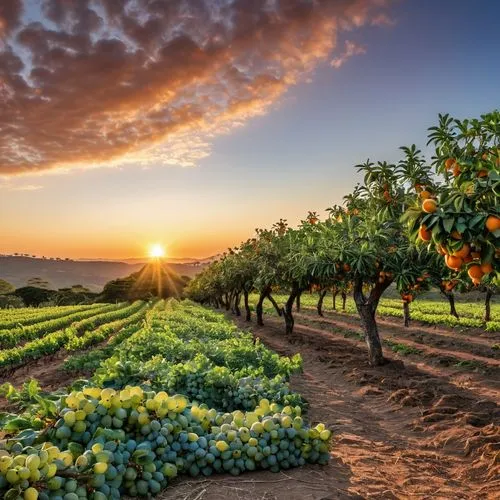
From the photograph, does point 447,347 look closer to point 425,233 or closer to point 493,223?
point 425,233

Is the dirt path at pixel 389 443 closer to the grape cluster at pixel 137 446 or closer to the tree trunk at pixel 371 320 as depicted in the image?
the grape cluster at pixel 137 446

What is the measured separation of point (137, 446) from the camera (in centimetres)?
372

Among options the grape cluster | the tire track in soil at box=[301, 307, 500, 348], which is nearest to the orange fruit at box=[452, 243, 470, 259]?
the grape cluster

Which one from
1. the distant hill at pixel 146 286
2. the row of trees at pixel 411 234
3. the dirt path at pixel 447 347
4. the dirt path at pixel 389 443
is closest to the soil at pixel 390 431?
the dirt path at pixel 389 443

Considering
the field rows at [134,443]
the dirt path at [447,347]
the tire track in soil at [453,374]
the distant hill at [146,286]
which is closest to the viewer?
the field rows at [134,443]

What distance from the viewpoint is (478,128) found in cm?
689

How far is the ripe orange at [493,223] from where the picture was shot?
185 inches

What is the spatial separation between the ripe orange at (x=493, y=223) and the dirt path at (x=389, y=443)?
3.03 metres

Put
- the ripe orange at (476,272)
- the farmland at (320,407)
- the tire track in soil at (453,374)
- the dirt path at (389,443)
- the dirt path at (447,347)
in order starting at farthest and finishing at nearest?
the dirt path at (447,347) < the tire track in soil at (453,374) < the ripe orange at (476,272) < the dirt path at (389,443) < the farmland at (320,407)

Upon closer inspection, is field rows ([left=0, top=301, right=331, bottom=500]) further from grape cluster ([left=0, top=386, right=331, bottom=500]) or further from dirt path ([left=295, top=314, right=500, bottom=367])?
dirt path ([left=295, top=314, right=500, bottom=367])

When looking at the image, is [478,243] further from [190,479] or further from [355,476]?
[190,479]

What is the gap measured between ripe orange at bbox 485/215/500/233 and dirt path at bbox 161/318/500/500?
3.03 m

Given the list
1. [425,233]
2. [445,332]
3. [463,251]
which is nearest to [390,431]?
[463,251]

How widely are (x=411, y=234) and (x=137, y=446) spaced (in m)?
3.82
